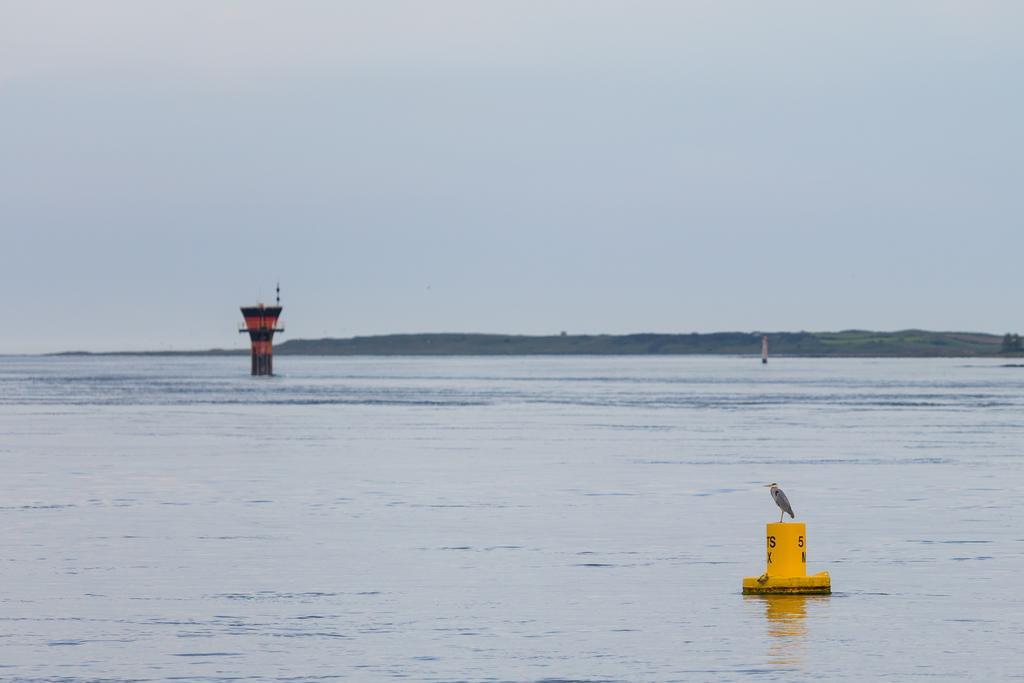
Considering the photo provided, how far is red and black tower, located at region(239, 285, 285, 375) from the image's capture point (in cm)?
19625

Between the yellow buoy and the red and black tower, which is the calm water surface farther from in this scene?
the red and black tower

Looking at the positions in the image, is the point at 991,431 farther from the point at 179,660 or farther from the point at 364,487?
the point at 179,660

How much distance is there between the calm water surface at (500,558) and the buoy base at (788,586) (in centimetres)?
37

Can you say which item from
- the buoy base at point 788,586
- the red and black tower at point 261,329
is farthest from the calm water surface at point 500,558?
the red and black tower at point 261,329

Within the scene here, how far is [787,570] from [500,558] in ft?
16.3

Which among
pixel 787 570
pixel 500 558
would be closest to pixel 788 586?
pixel 787 570

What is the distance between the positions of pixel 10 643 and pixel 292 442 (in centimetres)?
3774

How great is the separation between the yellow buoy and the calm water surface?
1.32 feet

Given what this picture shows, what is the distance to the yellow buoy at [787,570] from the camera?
2155 cm

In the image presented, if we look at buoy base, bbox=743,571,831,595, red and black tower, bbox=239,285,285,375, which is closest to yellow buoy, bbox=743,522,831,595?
buoy base, bbox=743,571,831,595

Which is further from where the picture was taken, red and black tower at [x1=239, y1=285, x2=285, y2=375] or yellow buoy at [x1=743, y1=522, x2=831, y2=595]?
red and black tower at [x1=239, y1=285, x2=285, y2=375]

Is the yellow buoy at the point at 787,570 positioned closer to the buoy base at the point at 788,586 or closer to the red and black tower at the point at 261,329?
the buoy base at the point at 788,586

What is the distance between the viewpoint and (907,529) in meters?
29.1

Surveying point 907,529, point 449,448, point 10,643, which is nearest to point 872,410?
point 449,448
